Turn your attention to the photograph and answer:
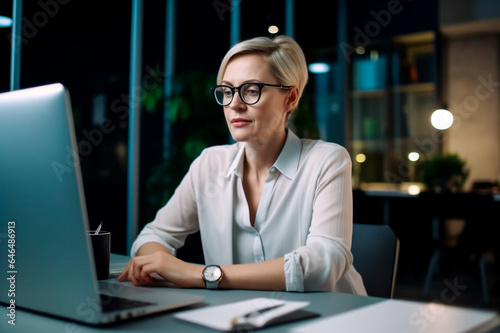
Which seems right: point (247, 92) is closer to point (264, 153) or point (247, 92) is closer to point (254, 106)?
point (254, 106)

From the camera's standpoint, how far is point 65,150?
662 mm

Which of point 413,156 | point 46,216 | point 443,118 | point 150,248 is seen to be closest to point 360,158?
point 413,156

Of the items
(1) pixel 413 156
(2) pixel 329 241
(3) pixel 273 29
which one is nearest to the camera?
(2) pixel 329 241

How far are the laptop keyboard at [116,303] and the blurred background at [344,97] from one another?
4.90 feet

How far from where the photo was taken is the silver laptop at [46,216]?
67cm

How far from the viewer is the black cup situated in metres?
1.16

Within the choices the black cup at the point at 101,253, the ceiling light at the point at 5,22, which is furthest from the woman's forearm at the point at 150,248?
the ceiling light at the point at 5,22

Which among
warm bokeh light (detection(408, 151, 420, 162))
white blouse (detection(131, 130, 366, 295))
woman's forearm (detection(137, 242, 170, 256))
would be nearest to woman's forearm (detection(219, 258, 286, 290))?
white blouse (detection(131, 130, 366, 295))

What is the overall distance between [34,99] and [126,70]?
3.30 metres

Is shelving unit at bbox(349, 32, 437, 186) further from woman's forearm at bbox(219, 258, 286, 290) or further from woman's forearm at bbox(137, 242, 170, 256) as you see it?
woman's forearm at bbox(219, 258, 286, 290)

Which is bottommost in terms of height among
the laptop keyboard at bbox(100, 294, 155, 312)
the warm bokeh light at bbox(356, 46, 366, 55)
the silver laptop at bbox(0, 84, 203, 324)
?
the laptop keyboard at bbox(100, 294, 155, 312)

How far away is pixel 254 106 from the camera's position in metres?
1.48

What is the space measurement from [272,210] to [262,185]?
0.35 feet

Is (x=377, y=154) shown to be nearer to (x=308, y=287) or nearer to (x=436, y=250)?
Result: (x=436, y=250)
